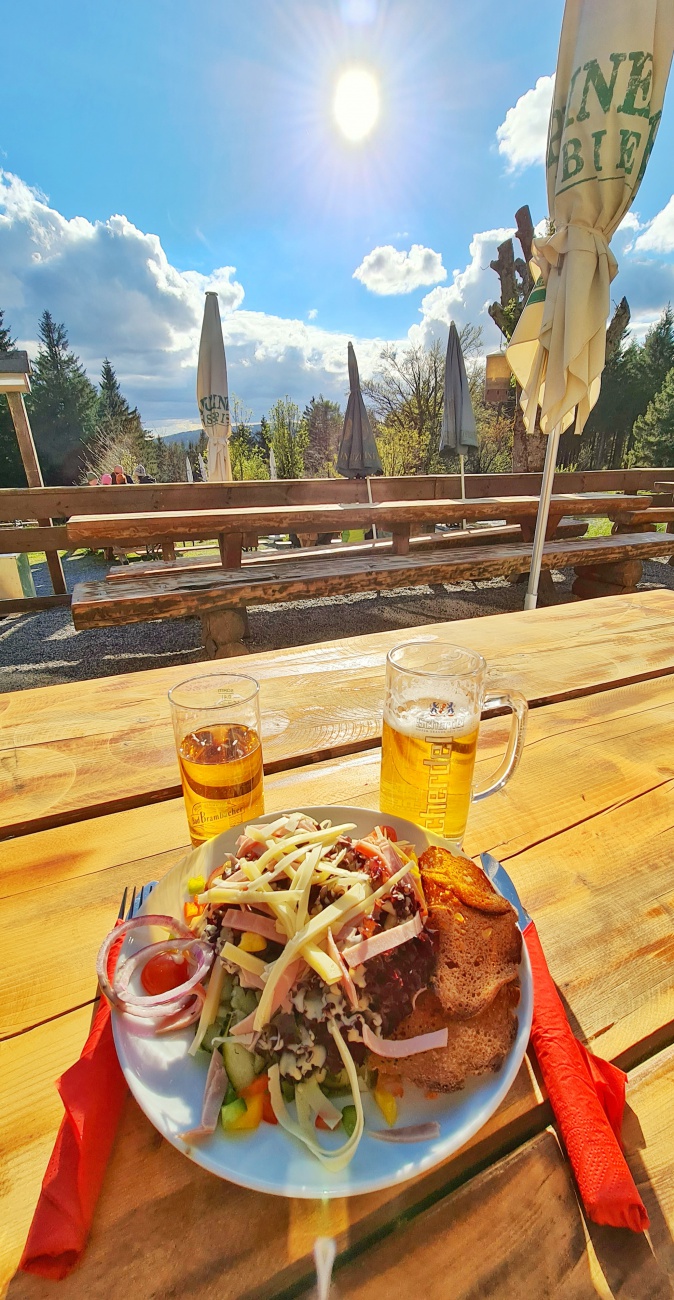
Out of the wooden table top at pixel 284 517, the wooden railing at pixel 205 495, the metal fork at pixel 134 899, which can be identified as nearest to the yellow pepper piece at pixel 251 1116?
the metal fork at pixel 134 899

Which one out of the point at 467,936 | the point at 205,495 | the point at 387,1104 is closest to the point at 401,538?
the point at 205,495

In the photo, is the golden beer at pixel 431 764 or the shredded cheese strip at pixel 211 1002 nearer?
the shredded cheese strip at pixel 211 1002

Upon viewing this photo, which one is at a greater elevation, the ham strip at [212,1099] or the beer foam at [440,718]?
the beer foam at [440,718]

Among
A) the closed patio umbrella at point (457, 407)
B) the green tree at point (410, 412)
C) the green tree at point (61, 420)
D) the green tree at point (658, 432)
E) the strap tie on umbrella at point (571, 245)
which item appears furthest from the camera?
the green tree at point (61, 420)

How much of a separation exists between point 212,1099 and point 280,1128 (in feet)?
0.20

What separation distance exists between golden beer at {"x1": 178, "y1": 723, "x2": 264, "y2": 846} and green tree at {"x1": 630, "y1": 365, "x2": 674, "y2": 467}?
1439 inches

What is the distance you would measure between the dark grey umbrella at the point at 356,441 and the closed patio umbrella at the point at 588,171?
163 inches

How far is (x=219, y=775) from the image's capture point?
0.80m

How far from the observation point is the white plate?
1.34 ft

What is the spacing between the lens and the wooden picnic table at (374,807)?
1.45 feet

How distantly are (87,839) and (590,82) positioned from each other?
3.97 meters

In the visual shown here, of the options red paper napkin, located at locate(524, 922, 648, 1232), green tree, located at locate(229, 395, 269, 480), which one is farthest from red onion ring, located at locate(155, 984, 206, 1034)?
green tree, located at locate(229, 395, 269, 480)

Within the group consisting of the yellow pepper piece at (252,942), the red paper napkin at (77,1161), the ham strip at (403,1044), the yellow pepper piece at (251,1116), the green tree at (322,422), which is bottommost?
the red paper napkin at (77,1161)

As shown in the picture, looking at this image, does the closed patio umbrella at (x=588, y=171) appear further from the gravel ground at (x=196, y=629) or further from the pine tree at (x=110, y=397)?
the pine tree at (x=110, y=397)
